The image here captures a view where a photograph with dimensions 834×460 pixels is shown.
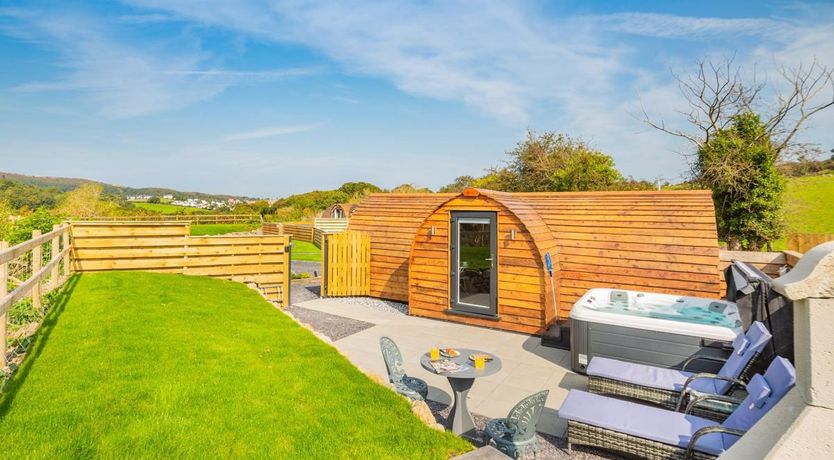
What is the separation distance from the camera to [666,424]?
382 centimetres

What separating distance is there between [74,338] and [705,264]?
989cm

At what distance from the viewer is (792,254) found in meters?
7.06

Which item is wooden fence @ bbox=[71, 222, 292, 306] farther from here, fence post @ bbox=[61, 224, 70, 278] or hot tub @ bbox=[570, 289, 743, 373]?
hot tub @ bbox=[570, 289, 743, 373]

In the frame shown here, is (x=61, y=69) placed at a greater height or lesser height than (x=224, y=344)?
greater

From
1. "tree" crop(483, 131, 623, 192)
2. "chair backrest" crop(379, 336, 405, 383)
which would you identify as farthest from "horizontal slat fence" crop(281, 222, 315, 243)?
"chair backrest" crop(379, 336, 405, 383)

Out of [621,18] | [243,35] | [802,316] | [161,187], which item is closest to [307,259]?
[243,35]

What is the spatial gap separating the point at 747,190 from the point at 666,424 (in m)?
12.1

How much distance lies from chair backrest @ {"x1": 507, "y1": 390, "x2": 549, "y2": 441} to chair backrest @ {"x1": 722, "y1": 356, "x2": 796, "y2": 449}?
1517 millimetres

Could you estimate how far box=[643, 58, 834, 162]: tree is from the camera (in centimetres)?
1470

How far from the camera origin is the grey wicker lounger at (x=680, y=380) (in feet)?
14.2

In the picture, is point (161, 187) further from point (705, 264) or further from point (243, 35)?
point (705, 264)

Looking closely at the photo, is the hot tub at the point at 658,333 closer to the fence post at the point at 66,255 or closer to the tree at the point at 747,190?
the tree at the point at 747,190

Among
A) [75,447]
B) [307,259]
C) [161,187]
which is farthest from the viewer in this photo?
[161,187]

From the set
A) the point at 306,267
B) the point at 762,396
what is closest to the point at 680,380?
the point at 762,396
